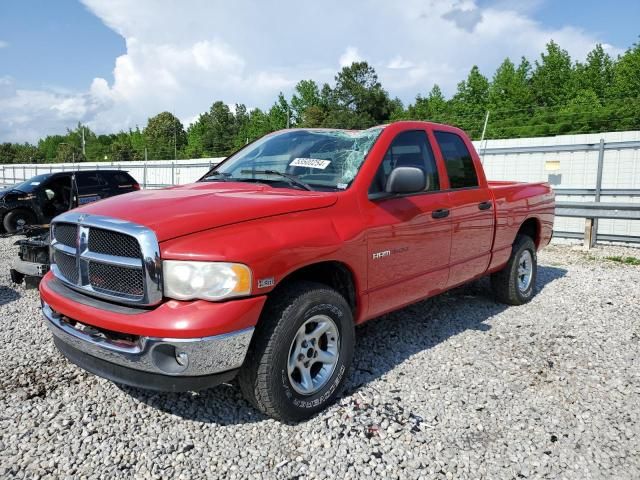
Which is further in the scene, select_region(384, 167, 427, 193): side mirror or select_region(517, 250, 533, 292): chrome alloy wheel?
select_region(517, 250, 533, 292): chrome alloy wheel

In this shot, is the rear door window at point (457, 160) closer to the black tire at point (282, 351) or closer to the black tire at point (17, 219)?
the black tire at point (282, 351)

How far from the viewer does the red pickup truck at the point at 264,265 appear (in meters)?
2.53

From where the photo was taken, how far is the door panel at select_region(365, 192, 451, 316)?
344 centimetres

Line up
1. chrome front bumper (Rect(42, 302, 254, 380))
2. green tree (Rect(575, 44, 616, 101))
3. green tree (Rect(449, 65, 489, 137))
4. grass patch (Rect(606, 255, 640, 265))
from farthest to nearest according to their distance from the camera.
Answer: green tree (Rect(449, 65, 489, 137)), green tree (Rect(575, 44, 616, 101)), grass patch (Rect(606, 255, 640, 265)), chrome front bumper (Rect(42, 302, 254, 380))

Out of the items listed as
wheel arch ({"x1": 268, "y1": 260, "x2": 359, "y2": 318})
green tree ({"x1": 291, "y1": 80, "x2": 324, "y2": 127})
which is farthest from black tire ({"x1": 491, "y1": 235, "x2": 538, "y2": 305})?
green tree ({"x1": 291, "y1": 80, "x2": 324, "y2": 127})

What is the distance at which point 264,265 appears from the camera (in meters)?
2.65

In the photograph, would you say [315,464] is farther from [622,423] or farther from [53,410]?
[622,423]

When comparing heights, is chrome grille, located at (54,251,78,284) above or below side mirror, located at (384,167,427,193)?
below

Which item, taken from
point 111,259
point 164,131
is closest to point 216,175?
point 111,259

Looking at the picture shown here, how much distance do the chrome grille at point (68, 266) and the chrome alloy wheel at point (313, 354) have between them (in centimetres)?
142

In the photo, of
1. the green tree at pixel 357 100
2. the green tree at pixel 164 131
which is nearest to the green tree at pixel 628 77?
the green tree at pixel 357 100

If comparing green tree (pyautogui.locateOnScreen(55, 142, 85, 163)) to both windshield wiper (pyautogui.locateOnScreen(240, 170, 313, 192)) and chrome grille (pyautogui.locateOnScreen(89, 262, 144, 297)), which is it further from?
chrome grille (pyautogui.locateOnScreen(89, 262, 144, 297))

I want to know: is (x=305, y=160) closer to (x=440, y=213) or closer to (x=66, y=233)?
(x=440, y=213)

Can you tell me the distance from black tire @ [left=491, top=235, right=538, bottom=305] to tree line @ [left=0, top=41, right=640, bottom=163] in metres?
15.4
